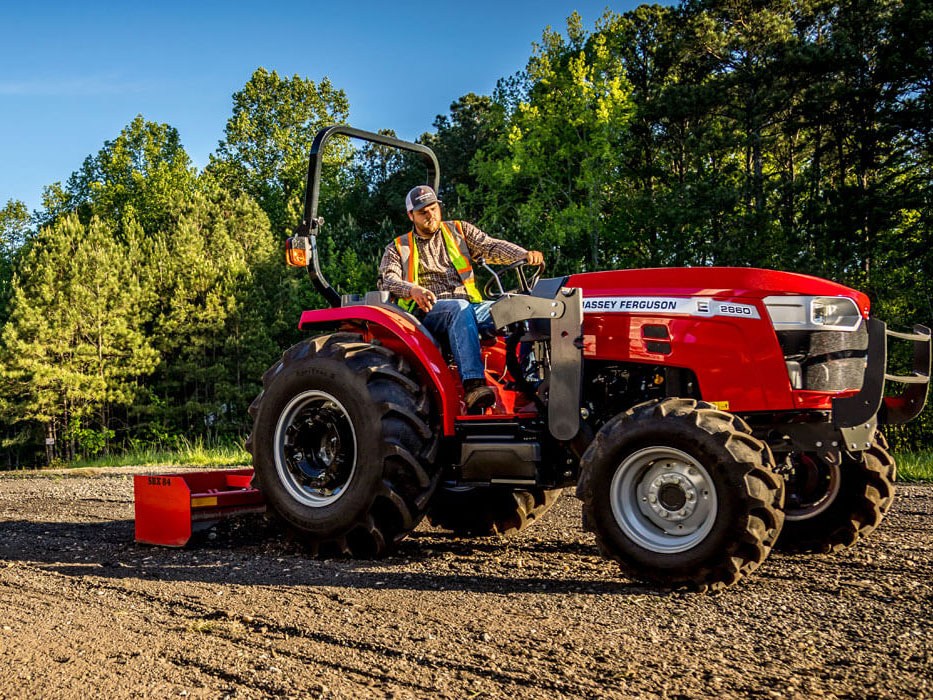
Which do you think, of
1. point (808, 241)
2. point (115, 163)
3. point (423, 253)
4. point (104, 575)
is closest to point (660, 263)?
point (808, 241)

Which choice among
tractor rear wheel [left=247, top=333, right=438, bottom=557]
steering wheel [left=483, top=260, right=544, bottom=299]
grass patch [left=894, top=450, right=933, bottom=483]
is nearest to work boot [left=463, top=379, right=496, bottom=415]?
tractor rear wheel [left=247, top=333, right=438, bottom=557]

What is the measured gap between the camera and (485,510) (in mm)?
5938

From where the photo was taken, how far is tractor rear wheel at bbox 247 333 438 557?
4988 millimetres

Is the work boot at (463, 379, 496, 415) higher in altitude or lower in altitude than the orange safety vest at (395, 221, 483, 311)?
lower

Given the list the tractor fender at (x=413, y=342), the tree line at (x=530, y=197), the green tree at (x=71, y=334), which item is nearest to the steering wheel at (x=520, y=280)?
the tractor fender at (x=413, y=342)

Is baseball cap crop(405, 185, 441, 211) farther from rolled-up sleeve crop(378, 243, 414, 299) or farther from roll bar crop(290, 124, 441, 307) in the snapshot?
roll bar crop(290, 124, 441, 307)

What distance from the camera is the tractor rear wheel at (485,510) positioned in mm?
5930

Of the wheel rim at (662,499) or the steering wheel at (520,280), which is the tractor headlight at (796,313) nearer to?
the wheel rim at (662,499)

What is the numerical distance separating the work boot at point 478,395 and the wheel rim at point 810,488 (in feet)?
5.77

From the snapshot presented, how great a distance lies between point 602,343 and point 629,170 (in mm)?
29359

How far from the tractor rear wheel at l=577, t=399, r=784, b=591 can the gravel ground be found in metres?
0.16

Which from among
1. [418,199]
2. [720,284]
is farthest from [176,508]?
[720,284]

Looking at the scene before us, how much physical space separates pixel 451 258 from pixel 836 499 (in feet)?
8.86

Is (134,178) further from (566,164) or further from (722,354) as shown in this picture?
(722,354)
